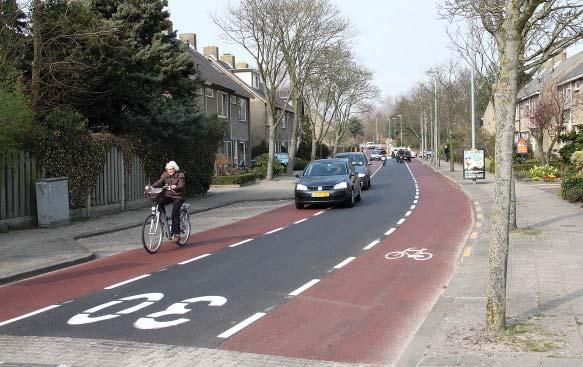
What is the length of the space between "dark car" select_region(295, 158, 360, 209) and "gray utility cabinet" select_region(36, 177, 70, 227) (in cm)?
737

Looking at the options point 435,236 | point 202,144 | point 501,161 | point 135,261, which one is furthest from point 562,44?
point 202,144

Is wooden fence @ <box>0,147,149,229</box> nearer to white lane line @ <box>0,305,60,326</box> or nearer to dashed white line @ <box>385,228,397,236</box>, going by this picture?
white lane line @ <box>0,305,60,326</box>

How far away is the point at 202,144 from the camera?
25.4 metres

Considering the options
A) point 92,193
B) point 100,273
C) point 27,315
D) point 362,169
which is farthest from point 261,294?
point 362,169

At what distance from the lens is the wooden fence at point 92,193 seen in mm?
14648

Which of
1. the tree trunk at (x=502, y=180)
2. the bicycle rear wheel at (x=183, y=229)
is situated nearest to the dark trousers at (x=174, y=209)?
the bicycle rear wheel at (x=183, y=229)

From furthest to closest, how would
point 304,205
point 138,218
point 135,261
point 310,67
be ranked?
1. point 310,67
2. point 304,205
3. point 138,218
4. point 135,261

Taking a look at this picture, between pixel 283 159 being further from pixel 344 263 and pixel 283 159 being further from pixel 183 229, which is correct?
pixel 344 263

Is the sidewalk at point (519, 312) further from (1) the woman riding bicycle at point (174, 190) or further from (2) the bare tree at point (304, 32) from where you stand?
(2) the bare tree at point (304, 32)

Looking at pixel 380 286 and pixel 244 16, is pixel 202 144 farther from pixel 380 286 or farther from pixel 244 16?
pixel 380 286

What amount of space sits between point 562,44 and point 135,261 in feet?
29.5

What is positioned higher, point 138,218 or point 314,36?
point 314,36

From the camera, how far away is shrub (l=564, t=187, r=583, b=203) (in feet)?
60.3

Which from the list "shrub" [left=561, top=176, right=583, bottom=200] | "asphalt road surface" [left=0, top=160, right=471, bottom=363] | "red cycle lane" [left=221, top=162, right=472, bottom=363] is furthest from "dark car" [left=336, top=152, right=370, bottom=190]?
"red cycle lane" [left=221, top=162, right=472, bottom=363]
